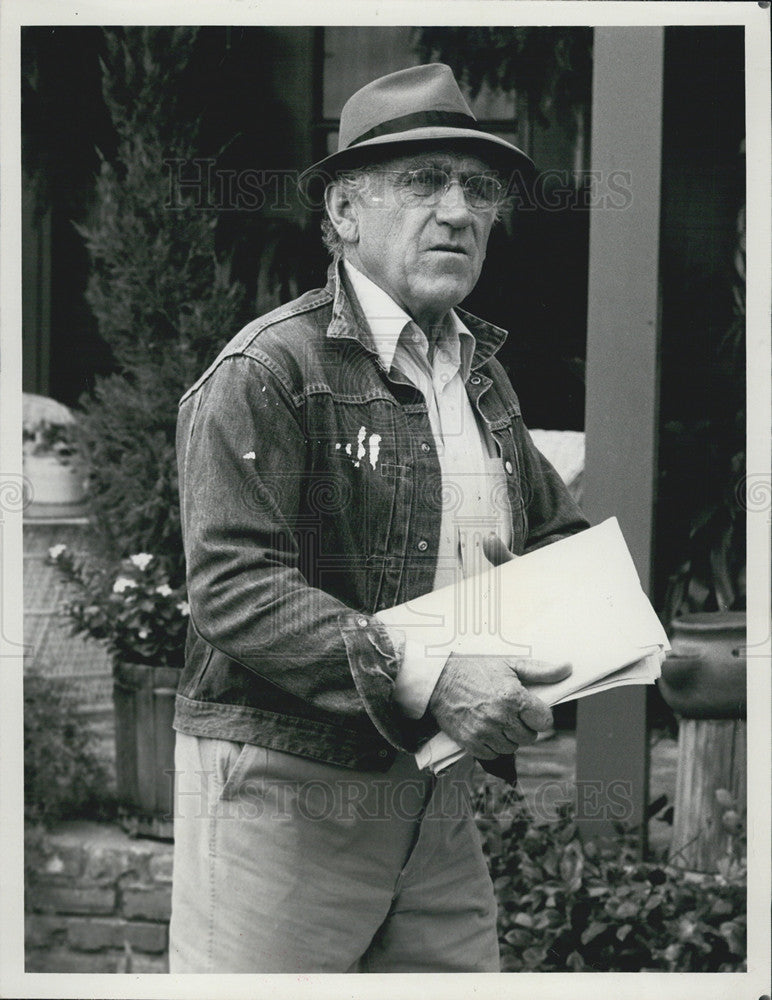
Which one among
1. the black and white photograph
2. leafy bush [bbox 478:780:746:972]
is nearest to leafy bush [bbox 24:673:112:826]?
the black and white photograph

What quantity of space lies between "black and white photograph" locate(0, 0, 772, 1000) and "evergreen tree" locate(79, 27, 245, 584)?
11 mm

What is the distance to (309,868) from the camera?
105 inches

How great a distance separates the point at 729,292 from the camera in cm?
331

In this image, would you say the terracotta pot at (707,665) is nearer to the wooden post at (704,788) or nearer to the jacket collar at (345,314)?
the wooden post at (704,788)

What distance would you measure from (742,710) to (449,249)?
1337 mm

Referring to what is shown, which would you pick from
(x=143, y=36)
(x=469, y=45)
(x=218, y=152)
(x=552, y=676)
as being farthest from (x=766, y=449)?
(x=143, y=36)

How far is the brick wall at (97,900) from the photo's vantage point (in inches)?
131

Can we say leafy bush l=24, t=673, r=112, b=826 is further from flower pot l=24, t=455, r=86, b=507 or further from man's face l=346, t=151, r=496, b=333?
man's face l=346, t=151, r=496, b=333

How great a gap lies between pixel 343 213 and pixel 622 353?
2.95 feet

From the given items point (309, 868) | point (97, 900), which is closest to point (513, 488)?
point (309, 868)

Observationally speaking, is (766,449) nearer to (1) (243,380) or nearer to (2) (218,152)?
(1) (243,380)

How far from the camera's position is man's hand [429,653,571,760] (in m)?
2.47

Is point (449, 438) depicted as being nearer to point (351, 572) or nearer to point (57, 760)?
point (351, 572)

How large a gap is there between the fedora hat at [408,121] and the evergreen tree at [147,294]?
1.75 ft
